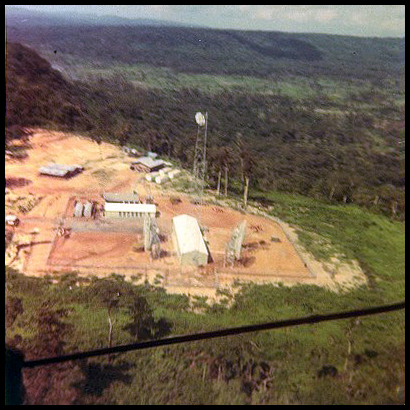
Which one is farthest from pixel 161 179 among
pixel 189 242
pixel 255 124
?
pixel 255 124

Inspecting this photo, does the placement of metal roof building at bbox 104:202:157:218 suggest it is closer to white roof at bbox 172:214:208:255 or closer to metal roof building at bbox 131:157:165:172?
white roof at bbox 172:214:208:255

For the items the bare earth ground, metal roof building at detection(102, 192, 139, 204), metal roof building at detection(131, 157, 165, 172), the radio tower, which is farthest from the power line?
metal roof building at detection(131, 157, 165, 172)

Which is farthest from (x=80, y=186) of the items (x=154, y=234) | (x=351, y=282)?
(x=351, y=282)

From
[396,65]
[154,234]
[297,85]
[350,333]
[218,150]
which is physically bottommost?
[350,333]

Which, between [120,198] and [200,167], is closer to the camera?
[120,198]

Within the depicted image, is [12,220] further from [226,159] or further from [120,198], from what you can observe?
[226,159]
